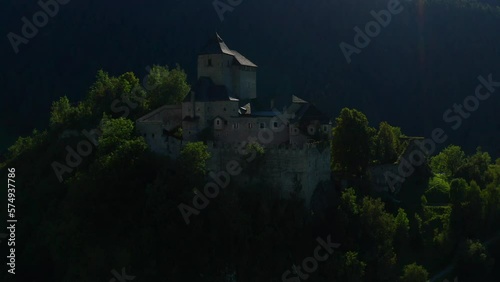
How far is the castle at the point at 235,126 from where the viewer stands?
47312 mm

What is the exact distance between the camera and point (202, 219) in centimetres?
4500

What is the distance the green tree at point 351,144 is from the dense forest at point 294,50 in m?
87.2

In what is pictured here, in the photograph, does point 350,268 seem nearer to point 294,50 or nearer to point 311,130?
point 311,130

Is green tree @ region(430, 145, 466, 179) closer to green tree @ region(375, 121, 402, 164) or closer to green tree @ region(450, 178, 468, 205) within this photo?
green tree @ region(375, 121, 402, 164)

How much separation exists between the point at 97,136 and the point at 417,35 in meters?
123

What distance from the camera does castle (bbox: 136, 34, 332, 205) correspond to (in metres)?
47.3

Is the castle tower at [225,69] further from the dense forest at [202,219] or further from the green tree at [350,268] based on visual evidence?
the green tree at [350,268]

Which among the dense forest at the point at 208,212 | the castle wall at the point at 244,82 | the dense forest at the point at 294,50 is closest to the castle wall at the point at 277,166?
the dense forest at the point at 208,212

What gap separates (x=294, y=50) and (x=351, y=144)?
104 metres

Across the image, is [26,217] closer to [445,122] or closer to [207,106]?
[207,106]

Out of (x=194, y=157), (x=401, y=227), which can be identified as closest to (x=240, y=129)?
(x=194, y=157)

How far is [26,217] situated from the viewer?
51.2 metres

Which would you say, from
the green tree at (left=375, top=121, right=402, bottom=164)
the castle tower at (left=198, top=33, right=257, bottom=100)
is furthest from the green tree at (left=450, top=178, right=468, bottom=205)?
the castle tower at (left=198, top=33, right=257, bottom=100)

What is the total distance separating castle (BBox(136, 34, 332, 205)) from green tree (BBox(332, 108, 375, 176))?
12.5 feet
